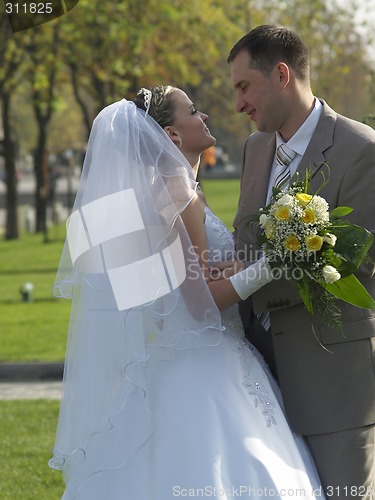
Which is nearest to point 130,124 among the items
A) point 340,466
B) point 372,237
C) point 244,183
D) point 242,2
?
point 244,183

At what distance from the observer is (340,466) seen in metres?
4.48

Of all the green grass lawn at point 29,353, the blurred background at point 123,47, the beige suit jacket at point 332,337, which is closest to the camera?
the beige suit jacket at point 332,337

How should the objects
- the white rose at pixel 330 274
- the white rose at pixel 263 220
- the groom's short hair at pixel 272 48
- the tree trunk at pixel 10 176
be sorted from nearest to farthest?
the white rose at pixel 330 274 → the white rose at pixel 263 220 → the groom's short hair at pixel 272 48 → the tree trunk at pixel 10 176

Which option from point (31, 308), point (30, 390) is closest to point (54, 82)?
point (31, 308)

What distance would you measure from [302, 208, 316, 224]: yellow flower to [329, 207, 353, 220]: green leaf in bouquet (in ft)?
0.46


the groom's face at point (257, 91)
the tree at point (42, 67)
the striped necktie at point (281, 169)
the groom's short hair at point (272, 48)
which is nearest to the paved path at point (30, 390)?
the striped necktie at point (281, 169)

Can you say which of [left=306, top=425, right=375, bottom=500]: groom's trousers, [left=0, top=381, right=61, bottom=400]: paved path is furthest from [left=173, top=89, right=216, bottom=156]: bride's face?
[left=0, top=381, right=61, bottom=400]: paved path

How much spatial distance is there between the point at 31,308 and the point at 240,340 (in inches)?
435

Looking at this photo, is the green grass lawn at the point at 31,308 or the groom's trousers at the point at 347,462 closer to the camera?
the groom's trousers at the point at 347,462

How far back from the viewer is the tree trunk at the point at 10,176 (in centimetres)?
2894

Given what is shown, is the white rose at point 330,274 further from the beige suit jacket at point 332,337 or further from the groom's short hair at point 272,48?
the groom's short hair at point 272,48

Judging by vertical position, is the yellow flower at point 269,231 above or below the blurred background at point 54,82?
above

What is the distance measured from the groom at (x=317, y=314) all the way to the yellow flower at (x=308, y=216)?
32 centimetres

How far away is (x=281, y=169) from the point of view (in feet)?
16.0
